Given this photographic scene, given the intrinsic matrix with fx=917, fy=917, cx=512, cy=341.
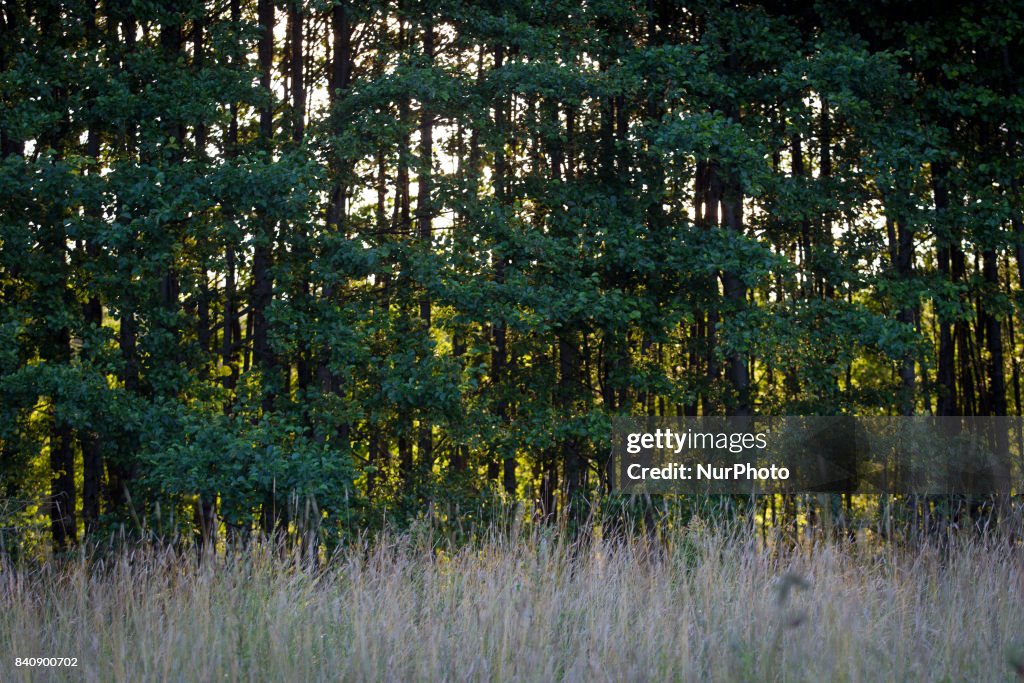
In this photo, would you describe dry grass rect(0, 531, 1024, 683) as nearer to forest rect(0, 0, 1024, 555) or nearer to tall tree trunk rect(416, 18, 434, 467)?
forest rect(0, 0, 1024, 555)

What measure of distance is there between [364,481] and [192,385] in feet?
7.22

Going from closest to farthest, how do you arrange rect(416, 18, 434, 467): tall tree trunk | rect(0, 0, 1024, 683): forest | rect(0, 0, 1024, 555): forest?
rect(0, 0, 1024, 683): forest < rect(0, 0, 1024, 555): forest < rect(416, 18, 434, 467): tall tree trunk

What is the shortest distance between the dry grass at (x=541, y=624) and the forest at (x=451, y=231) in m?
3.50

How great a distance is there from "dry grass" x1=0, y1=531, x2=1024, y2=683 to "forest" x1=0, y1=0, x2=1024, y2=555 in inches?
138

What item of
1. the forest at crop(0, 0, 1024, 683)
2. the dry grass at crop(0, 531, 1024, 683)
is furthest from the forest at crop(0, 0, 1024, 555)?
the dry grass at crop(0, 531, 1024, 683)

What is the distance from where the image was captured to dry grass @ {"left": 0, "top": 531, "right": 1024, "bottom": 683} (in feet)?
12.3

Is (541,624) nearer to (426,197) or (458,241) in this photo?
(458,241)

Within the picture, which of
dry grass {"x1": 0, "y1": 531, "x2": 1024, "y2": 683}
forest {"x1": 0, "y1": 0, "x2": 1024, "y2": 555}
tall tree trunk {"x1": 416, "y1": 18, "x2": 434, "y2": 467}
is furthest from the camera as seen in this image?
tall tree trunk {"x1": 416, "y1": 18, "x2": 434, "y2": 467}

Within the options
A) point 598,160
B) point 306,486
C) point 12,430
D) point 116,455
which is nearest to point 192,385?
point 116,455

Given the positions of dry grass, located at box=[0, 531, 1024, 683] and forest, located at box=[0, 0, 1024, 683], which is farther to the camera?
forest, located at box=[0, 0, 1024, 683]

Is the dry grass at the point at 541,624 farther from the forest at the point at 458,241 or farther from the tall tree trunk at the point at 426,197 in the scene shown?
the tall tree trunk at the point at 426,197

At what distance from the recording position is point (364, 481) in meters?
10.6

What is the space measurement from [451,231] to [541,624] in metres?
6.90

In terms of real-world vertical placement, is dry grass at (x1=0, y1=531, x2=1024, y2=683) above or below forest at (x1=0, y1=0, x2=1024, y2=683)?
below
